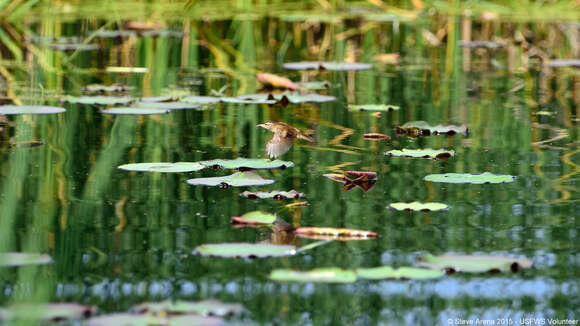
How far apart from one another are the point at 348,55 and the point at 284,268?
535 cm

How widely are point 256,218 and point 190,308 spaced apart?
693mm

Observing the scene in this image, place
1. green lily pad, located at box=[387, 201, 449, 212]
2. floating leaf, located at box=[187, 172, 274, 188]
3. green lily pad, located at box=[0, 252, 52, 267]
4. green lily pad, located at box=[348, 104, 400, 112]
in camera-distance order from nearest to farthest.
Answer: green lily pad, located at box=[0, 252, 52, 267]
green lily pad, located at box=[387, 201, 449, 212]
floating leaf, located at box=[187, 172, 274, 188]
green lily pad, located at box=[348, 104, 400, 112]

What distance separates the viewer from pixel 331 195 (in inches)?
117

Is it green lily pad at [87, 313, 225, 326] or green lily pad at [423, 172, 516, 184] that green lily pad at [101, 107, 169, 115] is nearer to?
green lily pad at [423, 172, 516, 184]

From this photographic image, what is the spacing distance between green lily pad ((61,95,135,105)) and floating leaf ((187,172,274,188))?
1.73m

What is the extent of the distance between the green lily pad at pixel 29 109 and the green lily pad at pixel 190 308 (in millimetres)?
2613

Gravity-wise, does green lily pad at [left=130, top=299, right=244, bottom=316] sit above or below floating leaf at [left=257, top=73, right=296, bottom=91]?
below

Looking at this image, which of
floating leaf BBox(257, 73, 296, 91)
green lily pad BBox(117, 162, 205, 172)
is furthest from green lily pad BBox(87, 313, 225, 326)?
floating leaf BBox(257, 73, 296, 91)

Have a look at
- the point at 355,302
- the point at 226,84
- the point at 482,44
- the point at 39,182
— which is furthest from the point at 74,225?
the point at 482,44

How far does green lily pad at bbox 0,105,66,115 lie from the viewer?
4402 millimetres

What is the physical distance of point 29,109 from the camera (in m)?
4.44

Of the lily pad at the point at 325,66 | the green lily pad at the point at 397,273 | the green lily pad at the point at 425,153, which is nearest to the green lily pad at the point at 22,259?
the green lily pad at the point at 397,273

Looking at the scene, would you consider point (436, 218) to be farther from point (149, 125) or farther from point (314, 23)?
point (314, 23)

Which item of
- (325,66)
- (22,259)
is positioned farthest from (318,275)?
(325,66)
